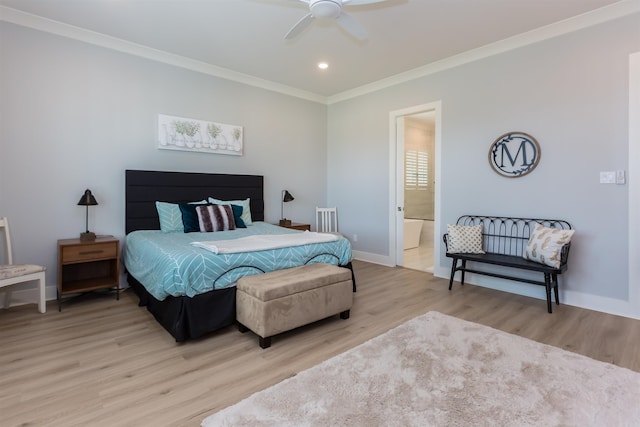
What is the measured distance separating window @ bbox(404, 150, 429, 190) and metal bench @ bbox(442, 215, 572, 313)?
3.02 metres

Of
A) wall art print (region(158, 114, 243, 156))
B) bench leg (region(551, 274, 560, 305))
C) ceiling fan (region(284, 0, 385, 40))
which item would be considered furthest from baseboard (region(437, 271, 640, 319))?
wall art print (region(158, 114, 243, 156))

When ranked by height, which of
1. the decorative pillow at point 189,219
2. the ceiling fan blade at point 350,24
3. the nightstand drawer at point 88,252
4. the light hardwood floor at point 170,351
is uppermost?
the ceiling fan blade at point 350,24

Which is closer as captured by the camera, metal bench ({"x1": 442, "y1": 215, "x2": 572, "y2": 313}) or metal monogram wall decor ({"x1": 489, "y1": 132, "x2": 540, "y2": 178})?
metal bench ({"x1": 442, "y1": 215, "x2": 572, "y2": 313})

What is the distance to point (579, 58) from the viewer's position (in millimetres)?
3250

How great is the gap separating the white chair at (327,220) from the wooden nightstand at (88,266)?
10.2 ft

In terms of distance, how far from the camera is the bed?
2.44 m

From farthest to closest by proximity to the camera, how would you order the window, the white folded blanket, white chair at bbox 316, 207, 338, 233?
1. the window
2. white chair at bbox 316, 207, 338, 233
3. the white folded blanket

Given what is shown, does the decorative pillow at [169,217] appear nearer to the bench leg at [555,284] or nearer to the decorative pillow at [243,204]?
the decorative pillow at [243,204]

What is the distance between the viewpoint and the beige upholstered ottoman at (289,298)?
2.39 metres

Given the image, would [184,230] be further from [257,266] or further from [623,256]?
[623,256]

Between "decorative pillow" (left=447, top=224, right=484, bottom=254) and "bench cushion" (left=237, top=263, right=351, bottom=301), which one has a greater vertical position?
"decorative pillow" (left=447, top=224, right=484, bottom=254)

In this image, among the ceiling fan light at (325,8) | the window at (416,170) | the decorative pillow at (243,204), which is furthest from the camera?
the window at (416,170)

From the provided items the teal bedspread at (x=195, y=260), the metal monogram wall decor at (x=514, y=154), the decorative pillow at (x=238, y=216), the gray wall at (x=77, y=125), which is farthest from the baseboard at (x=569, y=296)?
the gray wall at (x=77, y=125)

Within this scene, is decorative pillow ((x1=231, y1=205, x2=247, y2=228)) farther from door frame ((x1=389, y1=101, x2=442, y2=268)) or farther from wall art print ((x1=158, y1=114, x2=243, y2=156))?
door frame ((x1=389, y1=101, x2=442, y2=268))
